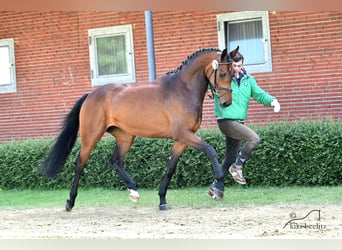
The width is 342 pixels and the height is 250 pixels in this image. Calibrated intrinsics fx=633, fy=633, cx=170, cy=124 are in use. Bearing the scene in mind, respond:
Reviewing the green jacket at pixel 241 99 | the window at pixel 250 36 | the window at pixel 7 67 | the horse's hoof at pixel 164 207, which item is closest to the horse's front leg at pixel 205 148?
the green jacket at pixel 241 99

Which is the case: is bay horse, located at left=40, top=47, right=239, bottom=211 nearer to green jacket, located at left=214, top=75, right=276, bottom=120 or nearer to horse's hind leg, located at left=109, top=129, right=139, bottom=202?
horse's hind leg, located at left=109, top=129, right=139, bottom=202

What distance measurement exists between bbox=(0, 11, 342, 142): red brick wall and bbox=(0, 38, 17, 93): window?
12 cm

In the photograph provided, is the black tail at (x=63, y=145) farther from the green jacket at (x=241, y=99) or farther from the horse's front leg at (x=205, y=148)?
the green jacket at (x=241, y=99)

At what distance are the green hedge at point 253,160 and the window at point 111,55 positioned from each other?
2.18 m

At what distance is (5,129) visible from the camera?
13664 millimetres

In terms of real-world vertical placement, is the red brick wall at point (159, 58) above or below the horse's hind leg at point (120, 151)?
above

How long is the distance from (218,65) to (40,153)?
5240 millimetres

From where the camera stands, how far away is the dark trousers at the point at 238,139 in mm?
7906

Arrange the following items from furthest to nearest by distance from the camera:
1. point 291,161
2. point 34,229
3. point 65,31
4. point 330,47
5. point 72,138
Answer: point 65,31, point 330,47, point 291,161, point 72,138, point 34,229

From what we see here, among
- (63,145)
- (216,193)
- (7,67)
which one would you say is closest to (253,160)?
(216,193)

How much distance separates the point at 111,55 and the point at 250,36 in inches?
118

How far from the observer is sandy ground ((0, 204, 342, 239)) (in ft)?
20.0

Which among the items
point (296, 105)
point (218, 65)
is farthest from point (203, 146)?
point (296, 105)

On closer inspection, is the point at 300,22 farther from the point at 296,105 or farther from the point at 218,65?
the point at 218,65
